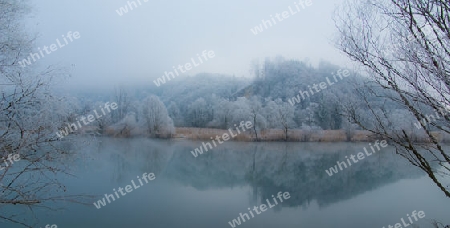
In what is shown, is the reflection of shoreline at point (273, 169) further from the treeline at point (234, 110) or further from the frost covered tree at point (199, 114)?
the frost covered tree at point (199, 114)

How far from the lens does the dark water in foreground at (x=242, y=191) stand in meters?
5.42

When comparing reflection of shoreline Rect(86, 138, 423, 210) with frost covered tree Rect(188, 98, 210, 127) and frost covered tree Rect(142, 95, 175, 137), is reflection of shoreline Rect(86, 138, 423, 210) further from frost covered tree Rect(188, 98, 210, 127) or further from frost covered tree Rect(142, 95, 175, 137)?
frost covered tree Rect(188, 98, 210, 127)

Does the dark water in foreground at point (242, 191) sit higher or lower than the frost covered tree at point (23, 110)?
lower

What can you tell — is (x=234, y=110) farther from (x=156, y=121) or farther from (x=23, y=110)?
(x=23, y=110)

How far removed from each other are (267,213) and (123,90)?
61.6 feet

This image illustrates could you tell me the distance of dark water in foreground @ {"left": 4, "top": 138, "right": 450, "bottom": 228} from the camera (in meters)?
5.42

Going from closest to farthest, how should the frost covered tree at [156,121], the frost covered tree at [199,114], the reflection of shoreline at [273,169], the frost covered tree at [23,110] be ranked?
1. the frost covered tree at [23,110]
2. the reflection of shoreline at [273,169]
3. the frost covered tree at [156,121]
4. the frost covered tree at [199,114]

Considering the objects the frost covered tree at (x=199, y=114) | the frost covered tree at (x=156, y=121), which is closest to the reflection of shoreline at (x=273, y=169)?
the frost covered tree at (x=156, y=121)

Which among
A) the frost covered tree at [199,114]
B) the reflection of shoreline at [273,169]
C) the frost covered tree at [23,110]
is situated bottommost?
the reflection of shoreline at [273,169]

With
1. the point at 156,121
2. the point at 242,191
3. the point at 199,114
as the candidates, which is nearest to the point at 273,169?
the point at 242,191

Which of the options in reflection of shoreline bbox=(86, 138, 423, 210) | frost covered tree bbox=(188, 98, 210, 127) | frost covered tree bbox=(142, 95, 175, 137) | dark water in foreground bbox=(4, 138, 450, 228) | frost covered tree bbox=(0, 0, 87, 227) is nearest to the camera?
frost covered tree bbox=(0, 0, 87, 227)

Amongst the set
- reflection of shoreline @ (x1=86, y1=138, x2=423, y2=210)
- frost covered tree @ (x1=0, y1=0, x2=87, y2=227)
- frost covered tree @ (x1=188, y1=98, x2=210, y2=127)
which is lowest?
reflection of shoreline @ (x1=86, y1=138, x2=423, y2=210)

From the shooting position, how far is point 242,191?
7.48 metres

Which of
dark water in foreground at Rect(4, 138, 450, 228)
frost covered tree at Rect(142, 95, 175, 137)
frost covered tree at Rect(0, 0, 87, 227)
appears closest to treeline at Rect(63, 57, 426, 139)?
frost covered tree at Rect(142, 95, 175, 137)
